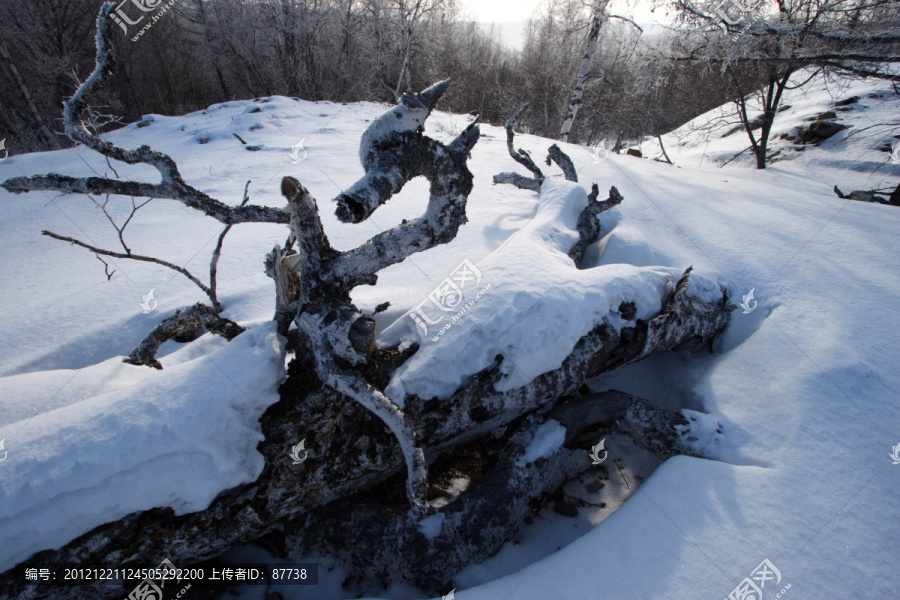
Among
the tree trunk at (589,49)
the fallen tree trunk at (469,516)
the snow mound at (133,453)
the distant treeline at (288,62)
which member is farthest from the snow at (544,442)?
the tree trunk at (589,49)

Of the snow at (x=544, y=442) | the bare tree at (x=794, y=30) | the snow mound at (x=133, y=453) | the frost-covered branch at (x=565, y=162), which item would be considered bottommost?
the snow at (x=544, y=442)

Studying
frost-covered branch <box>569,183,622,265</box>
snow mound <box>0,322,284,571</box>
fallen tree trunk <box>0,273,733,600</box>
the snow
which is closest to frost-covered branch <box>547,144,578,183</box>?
frost-covered branch <box>569,183,622,265</box>

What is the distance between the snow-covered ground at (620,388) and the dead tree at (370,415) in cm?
13

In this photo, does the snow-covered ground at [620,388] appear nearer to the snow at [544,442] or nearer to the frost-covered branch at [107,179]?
the snow at [544,442]

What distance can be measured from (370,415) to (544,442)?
86cm

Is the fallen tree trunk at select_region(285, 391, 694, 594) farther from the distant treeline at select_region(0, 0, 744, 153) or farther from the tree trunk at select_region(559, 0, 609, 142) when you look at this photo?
the tree trunk at select_region(559, 0, 609, 142)

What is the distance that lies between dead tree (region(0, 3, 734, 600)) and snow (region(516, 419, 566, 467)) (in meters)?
0.03

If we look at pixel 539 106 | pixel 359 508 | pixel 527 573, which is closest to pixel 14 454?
pixel 359 508

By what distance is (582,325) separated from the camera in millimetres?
2016

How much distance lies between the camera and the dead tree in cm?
155

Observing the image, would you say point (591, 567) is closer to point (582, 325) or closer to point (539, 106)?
point (582, 325)

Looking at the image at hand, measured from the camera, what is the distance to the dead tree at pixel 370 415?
5.10 ft

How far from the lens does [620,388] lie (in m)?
2.60

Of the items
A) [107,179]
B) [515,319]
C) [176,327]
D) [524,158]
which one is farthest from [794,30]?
[176,327]
